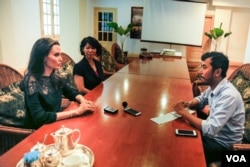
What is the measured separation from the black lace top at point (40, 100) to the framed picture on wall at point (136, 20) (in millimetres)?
6770

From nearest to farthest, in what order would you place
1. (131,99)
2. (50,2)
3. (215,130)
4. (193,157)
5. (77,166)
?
1. (77,166)
2. (193,157)
3. (215,130)
4. (131,99)
5. (50,2)

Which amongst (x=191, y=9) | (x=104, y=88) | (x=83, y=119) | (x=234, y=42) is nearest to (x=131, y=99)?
(x=104, y=88)

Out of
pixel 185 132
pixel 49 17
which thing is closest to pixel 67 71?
pixel 185 132

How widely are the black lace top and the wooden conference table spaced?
13 centimetres

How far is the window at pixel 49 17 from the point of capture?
648cm

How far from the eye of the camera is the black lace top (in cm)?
152

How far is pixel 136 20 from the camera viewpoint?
820cm

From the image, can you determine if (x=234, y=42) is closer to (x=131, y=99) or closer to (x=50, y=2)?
(x=50, y=2)

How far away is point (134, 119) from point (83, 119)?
0.34m

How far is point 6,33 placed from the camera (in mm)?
4059

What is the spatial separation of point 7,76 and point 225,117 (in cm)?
180

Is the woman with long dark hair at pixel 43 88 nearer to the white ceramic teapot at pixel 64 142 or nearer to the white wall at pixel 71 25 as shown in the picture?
the white ceramic teapot at pixel 64 142

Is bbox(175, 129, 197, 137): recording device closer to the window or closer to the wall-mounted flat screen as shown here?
the wall-mounted flat screen

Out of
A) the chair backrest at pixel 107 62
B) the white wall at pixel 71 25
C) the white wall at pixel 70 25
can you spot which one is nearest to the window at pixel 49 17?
the white wall at pixel 71 25
